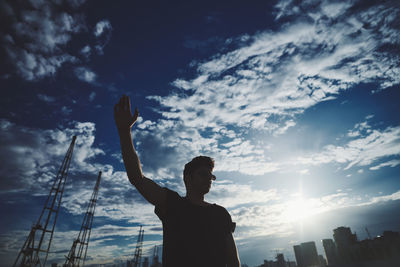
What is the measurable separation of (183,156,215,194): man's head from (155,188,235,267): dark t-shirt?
0.31 metres

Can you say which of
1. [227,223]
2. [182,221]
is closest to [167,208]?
[182,221]

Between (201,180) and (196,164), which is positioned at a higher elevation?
(196,164)

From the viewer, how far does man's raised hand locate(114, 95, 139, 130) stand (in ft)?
6.91

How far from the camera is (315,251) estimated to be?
87438 mm

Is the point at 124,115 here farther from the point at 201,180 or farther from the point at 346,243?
the point at 346,243

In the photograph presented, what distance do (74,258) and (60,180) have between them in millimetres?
29289

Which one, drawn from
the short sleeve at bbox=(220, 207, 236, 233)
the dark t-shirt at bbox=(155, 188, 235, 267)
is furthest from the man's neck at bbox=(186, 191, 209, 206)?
the short sleeve at bbox=(220, 207, 236, 233)

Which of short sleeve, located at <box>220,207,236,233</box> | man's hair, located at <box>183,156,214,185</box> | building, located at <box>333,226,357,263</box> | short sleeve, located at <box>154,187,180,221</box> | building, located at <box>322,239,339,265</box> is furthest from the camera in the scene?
building, located at <box>322,239,339,265</box>

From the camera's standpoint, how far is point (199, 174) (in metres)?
2.61

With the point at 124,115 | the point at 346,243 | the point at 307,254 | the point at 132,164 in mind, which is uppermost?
the point at 124,115

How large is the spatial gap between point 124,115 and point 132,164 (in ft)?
2.17

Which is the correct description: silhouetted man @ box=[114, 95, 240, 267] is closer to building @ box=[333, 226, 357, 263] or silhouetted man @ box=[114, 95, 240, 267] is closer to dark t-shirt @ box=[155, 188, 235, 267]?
dark t-shirt @ box=[155, 188, 235, 267]

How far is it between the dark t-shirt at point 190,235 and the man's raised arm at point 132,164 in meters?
0.18

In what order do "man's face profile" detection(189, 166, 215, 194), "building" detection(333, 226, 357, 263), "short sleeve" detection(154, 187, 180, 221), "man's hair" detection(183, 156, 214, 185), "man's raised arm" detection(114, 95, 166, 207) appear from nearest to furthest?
1. "man's raised arm" detection(114, 95, 166, 207)
2. "short sleeve" detection(154, 187, 180, 221)
3. "man's face profile" detection(189, 166, 215, 194)
4. "man's hair" detection(183, 156, 214, 185)
5. "building" detection(333, 226, 357, 263)
